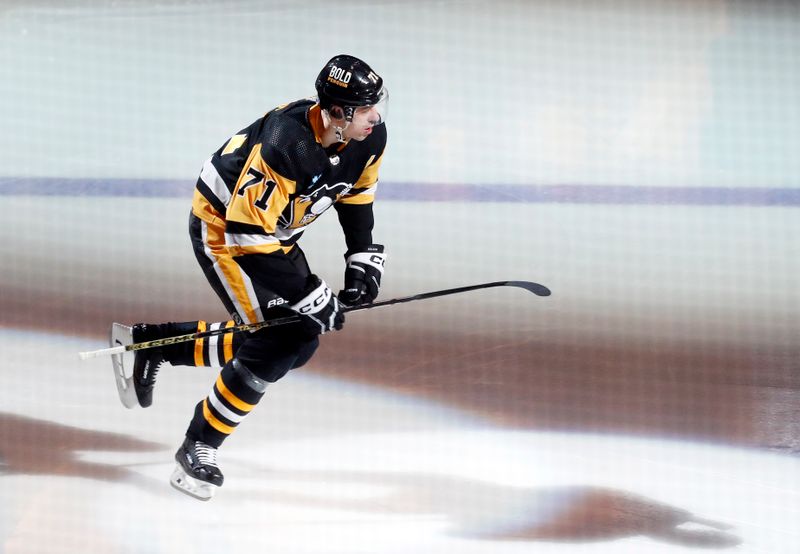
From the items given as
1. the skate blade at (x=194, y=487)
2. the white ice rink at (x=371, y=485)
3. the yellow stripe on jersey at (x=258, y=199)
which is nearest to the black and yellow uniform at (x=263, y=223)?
the yellow stripe on jersey at (x=258, y=199)

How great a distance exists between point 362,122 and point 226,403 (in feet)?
2.55

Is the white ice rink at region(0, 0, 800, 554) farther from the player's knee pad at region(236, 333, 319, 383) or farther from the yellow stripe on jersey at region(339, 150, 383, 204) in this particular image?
the yellow stripe on jersey at region(339, 150, 383, 204)

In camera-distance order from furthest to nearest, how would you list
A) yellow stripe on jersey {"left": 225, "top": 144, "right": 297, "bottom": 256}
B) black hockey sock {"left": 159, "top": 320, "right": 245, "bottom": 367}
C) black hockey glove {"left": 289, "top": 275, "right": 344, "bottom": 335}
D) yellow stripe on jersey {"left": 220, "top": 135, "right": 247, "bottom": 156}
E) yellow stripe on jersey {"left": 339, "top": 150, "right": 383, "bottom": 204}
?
black hockey sock {"left": 159, "top": 320, "right": 245, "bottom": 367}, yellow stripe on jersey {"left": 339, "top": 150, "right": 383, "bottom": 204}, yellow stripe on jersey {"left": 220, "top": 135, "right": 247, "bottom": 156}, black hockey glove {"left": 289, "top": 275, "right": 344, "bottom": 335}, yellow stripe on jersey {"left": 225, "top": 144, "right": 297, "bottom": 256}

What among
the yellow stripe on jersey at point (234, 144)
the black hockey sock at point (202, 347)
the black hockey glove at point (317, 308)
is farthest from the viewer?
the black hockey sock at point (202, 347)

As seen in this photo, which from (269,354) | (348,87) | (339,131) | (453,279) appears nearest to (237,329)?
(269,354)

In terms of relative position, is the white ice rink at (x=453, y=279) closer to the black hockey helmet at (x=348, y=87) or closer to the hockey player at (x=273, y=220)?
the hockey player at (x=273, y=220)

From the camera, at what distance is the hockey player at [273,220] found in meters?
2.51

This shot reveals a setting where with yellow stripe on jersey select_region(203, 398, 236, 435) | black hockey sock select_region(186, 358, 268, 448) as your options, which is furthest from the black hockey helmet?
yellow stripe on jersey select_region(203, 398, 236, 435)

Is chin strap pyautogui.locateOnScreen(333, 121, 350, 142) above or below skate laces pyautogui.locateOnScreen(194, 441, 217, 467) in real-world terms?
above

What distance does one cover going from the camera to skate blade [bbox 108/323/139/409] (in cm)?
295

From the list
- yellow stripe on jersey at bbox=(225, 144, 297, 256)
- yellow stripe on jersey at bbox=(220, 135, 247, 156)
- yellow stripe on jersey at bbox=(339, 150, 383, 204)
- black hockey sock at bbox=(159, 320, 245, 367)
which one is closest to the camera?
yellow stripe on jersey at bbox=(225, 144, 297, 256)

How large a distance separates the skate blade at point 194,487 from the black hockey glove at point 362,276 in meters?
0.62

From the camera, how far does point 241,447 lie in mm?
2973

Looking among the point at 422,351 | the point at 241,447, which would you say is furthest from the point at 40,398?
the point at 422,351
